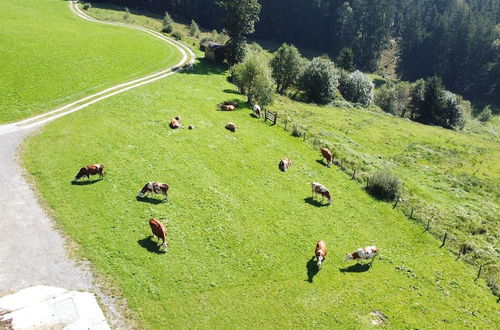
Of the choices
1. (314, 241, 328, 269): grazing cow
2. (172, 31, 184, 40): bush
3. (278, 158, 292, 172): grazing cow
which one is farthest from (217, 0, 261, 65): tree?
(314, 241, 328, 269): grazing cow

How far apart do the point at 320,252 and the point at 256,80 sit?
1687 inches

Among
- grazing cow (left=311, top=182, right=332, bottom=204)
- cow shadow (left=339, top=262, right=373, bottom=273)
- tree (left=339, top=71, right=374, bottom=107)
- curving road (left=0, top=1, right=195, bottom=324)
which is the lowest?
curving road (left=0, top=1, right=195, bottom=324)

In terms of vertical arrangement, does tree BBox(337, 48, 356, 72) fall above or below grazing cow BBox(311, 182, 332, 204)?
above

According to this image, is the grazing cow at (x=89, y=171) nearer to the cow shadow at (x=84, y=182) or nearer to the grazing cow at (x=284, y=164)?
the cow shadow at (x=84, y=182)

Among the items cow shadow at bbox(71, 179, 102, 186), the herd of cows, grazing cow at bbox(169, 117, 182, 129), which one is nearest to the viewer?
the herd of cows

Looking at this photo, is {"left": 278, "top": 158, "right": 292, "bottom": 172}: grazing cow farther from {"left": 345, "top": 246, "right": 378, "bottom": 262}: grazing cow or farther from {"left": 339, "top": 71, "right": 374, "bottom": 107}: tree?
{"left": 339, "top": 71, "right": 374, "bottom": 107}: tree

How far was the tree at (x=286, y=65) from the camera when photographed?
315 ft

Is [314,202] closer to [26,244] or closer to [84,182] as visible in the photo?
[84,182]

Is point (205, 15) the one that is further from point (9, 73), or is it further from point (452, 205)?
point (452, 205)

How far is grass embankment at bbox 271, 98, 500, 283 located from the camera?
146 ft

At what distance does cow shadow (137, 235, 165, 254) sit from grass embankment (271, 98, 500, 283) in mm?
27311

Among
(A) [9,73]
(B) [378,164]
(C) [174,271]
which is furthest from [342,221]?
(A) [9,73]

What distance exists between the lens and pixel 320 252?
30.6 meters

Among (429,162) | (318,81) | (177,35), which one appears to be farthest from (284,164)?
(177,35)
